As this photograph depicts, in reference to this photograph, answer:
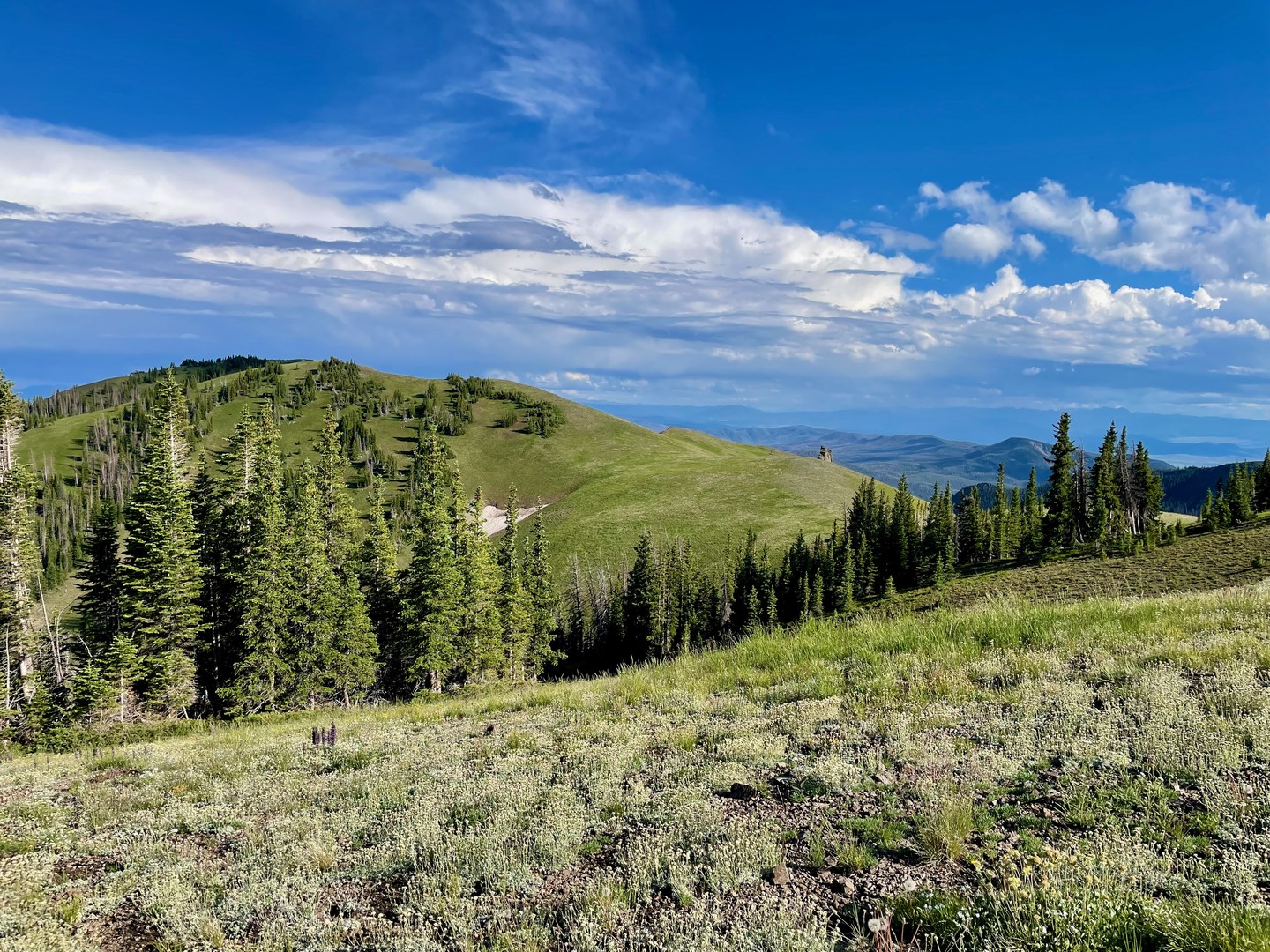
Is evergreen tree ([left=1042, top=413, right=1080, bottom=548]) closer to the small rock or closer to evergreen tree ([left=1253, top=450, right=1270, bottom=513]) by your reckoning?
evergreen tree ([left=1253, top=450, right=1270, bottom=513])

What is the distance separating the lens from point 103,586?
143 feet

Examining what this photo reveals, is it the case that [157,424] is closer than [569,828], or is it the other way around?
[569,828]

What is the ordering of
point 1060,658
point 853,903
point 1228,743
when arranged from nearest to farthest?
point 853,903
point 1228,743
point 1060,658

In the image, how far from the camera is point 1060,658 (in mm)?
9898

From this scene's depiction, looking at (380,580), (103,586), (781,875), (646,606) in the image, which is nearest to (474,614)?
(380,580)

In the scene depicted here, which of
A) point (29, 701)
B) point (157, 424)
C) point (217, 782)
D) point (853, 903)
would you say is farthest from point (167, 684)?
point (853, 903)

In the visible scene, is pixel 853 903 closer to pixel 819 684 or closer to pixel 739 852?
pixel 739 852

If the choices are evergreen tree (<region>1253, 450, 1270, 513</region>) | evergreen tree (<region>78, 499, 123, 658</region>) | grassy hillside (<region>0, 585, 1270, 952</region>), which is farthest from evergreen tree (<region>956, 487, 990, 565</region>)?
evergreen tree (<region>78, 499, 123, 658</region>)

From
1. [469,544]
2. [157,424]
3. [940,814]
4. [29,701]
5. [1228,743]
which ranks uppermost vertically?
[157,424]

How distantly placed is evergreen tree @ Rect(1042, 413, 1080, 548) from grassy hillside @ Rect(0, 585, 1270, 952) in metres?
86.1

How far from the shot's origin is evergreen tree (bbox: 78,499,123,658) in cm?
4181

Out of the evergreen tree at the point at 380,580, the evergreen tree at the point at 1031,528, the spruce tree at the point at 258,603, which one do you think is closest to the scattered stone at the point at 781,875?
the spruce tree at the point at 258,603

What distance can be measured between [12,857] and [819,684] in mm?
11197

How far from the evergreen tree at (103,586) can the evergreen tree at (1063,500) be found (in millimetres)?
102066
